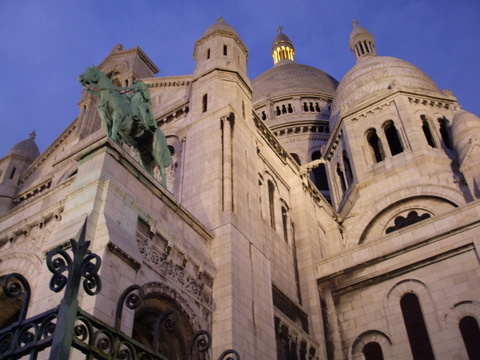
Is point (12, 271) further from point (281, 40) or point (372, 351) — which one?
point (281, 40)

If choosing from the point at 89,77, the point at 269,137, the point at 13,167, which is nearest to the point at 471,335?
the point at 269,137

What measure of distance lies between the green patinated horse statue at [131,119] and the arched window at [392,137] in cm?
1708

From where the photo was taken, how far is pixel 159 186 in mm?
15266

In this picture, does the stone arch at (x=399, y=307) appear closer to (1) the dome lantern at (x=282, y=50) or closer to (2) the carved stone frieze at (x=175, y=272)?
(2) the carved stone frieze at (x=175, y=272)

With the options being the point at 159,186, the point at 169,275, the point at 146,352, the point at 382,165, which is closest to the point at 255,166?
the point at 159,186

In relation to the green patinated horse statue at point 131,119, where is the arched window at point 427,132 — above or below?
above

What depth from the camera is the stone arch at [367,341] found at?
18.5m

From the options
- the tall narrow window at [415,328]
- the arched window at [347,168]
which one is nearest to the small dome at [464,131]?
the arched window at [347,168]

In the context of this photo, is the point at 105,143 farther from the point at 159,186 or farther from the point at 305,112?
the point at 305,112

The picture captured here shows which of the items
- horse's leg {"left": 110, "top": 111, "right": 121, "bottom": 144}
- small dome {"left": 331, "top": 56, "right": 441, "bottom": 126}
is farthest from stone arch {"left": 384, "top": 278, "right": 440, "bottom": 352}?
small dome {"left": 331, "top": 56, "right": 441, "bottom": 126}

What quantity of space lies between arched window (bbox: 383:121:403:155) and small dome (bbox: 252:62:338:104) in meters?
19.8

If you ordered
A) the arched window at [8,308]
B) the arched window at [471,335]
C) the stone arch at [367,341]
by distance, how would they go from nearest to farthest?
the arched window at [8,308], the arched window at [471,335], the stone arch at [367,341]

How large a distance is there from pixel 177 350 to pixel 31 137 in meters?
24.4

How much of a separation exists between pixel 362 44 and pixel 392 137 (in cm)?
1482
